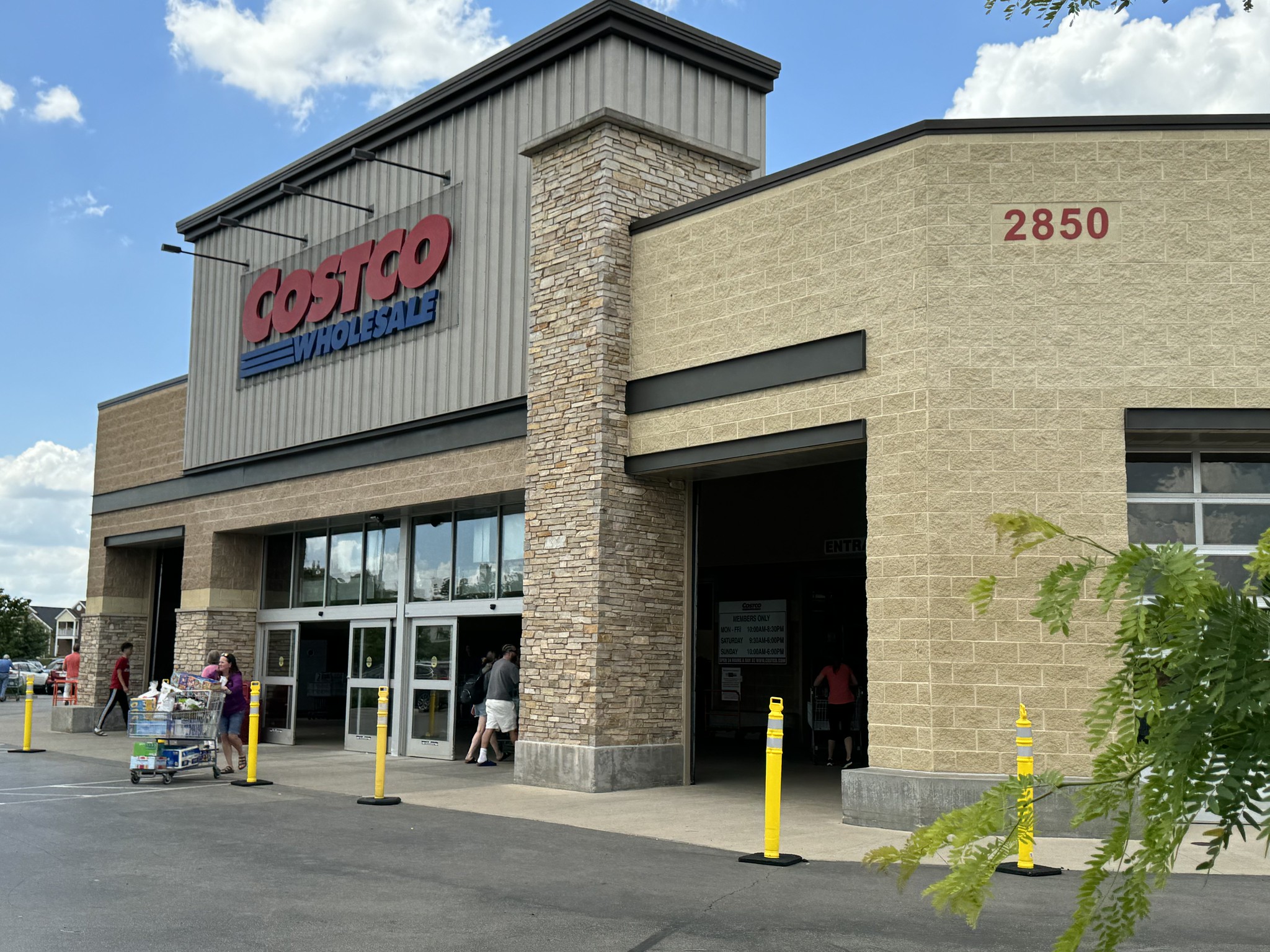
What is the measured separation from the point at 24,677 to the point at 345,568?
151 feet

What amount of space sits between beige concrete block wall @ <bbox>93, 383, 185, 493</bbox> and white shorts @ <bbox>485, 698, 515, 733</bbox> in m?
10.5

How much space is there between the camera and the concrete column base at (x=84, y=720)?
86.5ft

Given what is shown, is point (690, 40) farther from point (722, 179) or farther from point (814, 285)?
point (814, 285)

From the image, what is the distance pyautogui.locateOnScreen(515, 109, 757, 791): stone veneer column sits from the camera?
15219 millimetres

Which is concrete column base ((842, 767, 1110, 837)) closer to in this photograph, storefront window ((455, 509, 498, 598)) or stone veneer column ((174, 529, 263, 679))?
storefront window ((455, 509, 498, 598))

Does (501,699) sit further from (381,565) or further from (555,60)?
(555,60)

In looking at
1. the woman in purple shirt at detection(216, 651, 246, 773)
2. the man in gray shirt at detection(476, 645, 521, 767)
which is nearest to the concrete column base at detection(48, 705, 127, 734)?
the woman in purple shirt at detection(216, 651, 246, 773)

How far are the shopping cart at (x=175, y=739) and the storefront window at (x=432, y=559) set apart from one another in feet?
14.2

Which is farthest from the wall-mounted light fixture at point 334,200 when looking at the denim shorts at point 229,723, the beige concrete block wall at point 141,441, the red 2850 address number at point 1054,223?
the red 2850 address number at point 1054,223

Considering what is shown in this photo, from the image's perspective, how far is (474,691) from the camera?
19.4 meters

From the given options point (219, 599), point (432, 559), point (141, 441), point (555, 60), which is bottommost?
point (219, 599)

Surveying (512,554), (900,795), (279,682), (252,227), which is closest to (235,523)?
(279,682)

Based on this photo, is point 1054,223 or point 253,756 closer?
point 1054,223

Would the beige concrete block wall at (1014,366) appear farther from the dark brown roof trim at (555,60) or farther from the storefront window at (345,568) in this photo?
the storefront window at (345,568)
